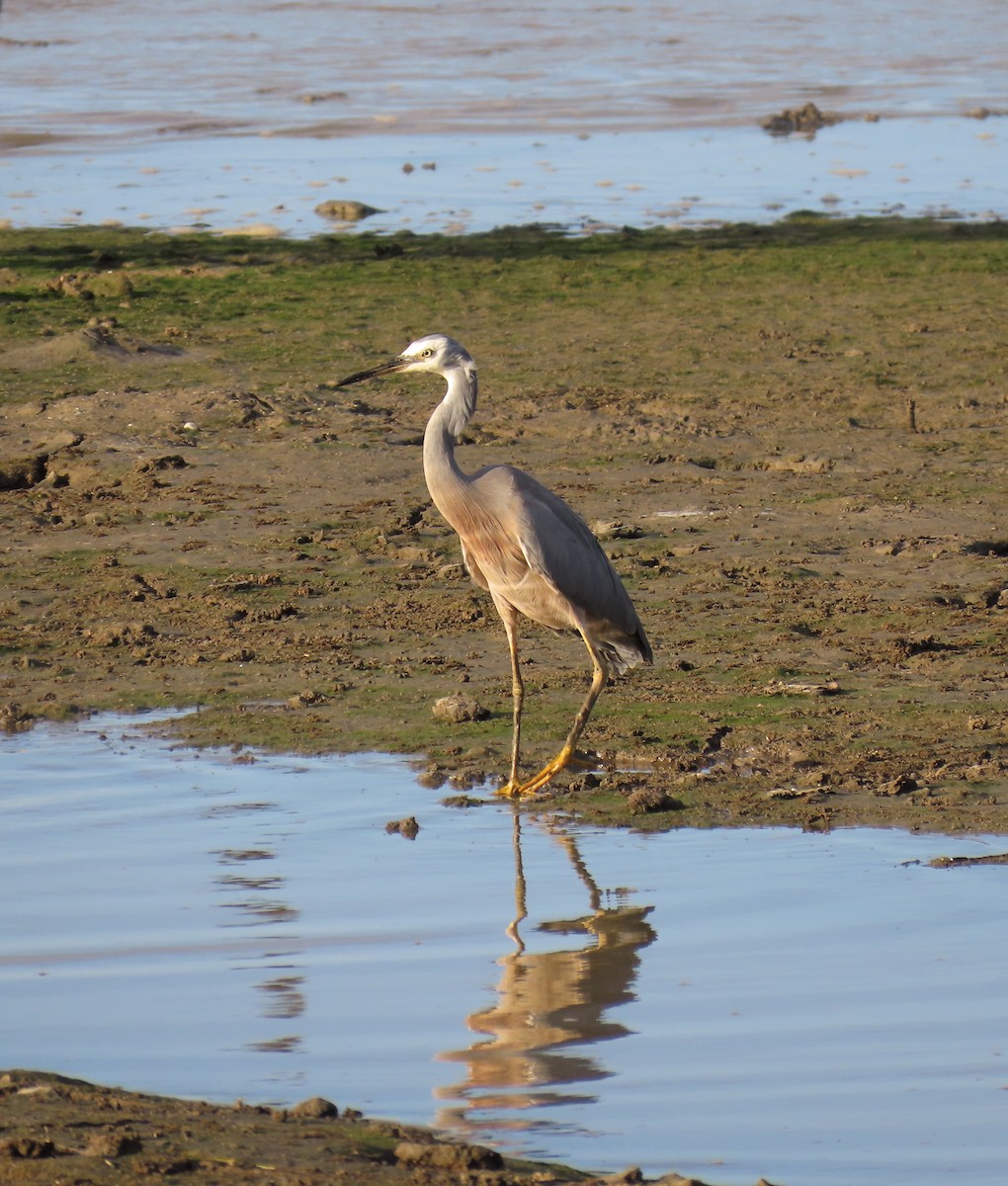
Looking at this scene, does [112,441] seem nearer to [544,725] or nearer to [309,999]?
[544,725]

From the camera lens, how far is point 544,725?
322 inches

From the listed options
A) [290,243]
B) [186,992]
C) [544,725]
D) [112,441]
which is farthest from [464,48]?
[186,992]

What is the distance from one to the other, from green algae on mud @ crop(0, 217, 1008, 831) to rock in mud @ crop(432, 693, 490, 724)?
88mm

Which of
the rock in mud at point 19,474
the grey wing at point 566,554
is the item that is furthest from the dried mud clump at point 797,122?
the grey wing at point 566,554

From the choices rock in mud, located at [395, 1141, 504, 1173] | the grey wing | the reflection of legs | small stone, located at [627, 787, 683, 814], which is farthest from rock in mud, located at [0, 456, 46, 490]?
rock in mud, located at [395, 1141, 504, 1173]

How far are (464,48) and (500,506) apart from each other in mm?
32541

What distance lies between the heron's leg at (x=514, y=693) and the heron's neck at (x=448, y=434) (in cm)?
47

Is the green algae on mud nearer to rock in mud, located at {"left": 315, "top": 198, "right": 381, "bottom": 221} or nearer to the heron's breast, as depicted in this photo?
the heron's breast

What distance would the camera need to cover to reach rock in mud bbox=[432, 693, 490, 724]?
8148mm

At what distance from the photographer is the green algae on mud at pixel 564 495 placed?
802 centimetres

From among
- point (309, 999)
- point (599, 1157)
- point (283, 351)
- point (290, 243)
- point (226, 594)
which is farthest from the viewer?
point (290, 243)

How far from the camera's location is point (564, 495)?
11.0 metres

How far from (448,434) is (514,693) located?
1.04 metres

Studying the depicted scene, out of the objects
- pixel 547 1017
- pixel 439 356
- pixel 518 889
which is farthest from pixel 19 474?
pixel 547 1017
